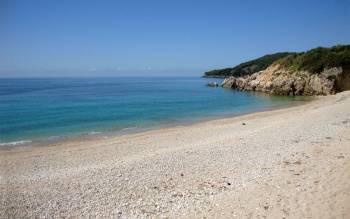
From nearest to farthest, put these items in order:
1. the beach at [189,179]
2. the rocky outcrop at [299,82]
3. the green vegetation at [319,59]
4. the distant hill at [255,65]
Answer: the beach at [189,179]
the rocky outcrop at [299,82]
the green vegetation at [319,59]
the distant hill at [255,65]

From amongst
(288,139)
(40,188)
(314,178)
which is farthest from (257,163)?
(40,188)

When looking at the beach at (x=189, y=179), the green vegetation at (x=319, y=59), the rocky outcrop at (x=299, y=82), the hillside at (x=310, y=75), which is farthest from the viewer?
the green vegetation at (x=319, y=59)

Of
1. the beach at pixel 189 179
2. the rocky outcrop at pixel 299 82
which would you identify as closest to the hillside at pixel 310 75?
the rocky outcrop at pixel 299 82

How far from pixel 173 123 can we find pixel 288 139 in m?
12.3

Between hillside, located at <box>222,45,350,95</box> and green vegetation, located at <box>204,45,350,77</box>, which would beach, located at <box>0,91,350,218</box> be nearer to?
hillside, located at <box>222,45,350,95</box>

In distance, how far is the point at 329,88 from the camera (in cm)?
4766

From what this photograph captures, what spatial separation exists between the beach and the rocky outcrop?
111 ft

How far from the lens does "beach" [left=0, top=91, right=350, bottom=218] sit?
8367 millimetres

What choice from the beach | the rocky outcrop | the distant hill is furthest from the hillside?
the distant hill

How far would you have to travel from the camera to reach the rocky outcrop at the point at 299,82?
1893 inches

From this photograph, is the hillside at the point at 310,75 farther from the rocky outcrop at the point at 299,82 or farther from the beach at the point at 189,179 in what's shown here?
the beach at the point at 189,179

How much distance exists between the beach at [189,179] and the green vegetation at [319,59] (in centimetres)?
3584

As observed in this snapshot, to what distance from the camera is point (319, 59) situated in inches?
2131

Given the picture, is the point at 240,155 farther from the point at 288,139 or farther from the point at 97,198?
the point at 97,198
